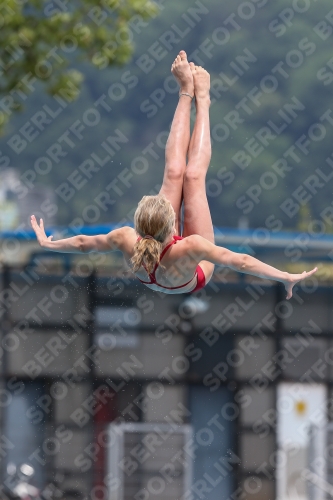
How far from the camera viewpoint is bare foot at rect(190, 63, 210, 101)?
4715 mm

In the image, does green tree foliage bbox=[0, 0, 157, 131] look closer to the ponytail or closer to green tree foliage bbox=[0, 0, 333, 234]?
the ponytail

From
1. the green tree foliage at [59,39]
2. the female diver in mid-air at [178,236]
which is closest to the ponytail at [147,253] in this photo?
the female diver in mid-air at [178,236]

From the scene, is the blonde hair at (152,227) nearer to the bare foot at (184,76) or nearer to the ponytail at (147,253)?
the ponytail at (147,253)

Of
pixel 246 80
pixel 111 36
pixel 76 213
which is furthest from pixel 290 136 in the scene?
pixel 111 36

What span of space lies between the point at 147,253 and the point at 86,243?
443 mm

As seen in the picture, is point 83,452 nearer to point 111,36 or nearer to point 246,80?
point 111,36

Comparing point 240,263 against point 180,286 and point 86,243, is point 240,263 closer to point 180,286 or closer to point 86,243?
point 180,286

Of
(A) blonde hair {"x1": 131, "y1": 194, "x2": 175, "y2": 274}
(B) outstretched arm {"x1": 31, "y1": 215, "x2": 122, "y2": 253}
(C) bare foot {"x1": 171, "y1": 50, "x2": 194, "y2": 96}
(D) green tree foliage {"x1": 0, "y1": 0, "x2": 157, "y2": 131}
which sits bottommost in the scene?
(B) outstretched arm {"x1": 31, "y1": 215, "x2": 122, "y2": 253}

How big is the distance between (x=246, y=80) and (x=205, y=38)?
257 centimetres

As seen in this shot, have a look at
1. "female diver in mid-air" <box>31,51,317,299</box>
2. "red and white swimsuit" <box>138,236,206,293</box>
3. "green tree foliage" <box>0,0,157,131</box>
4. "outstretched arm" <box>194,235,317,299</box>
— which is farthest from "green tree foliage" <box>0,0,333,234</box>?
"outstretched arm" <box>194,235,317,299</box>

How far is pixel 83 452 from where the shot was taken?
6.92 m

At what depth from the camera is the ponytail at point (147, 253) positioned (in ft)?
12.2

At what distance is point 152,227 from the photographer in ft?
12.2

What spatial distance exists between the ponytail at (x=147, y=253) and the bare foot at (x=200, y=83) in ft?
4.27
